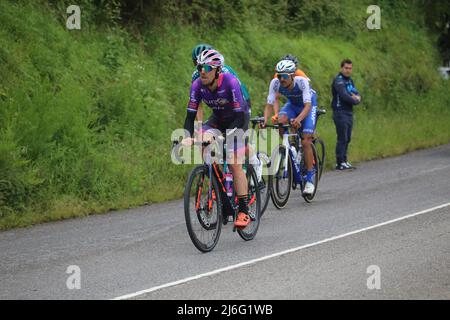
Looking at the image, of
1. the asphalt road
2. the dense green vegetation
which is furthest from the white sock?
the dense green vegetation

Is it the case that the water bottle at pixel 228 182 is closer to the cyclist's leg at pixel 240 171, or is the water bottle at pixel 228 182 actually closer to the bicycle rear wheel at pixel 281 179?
the cyclist's leg at pixel 240 171

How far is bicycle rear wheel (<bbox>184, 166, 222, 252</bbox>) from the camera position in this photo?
33.0 ft

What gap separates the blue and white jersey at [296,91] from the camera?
45.8ft

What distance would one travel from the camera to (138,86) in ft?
59.3

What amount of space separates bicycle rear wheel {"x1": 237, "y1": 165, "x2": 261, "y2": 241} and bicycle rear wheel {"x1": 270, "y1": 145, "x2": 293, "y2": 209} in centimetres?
227

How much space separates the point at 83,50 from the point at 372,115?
10.3 m

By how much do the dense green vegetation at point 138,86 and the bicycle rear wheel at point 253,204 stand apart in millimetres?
3110

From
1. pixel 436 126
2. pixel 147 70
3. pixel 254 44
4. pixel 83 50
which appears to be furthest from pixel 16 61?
pixel 436 126

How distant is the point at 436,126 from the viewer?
25719 mm

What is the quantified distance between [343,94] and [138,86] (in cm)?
435

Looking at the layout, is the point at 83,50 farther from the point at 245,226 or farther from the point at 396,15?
the point at 396,15

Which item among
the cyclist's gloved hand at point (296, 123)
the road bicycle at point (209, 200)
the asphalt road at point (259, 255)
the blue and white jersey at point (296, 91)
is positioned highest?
the blue and white jersey at point (296, 91)

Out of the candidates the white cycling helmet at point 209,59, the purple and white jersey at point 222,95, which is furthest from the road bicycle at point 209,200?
the white cycling helmet at point 209,59

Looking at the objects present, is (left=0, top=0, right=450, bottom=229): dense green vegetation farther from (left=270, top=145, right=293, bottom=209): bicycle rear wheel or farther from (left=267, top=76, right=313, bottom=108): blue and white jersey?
(left=267, top=76, right=313, bottom=108): blue and white jersey
